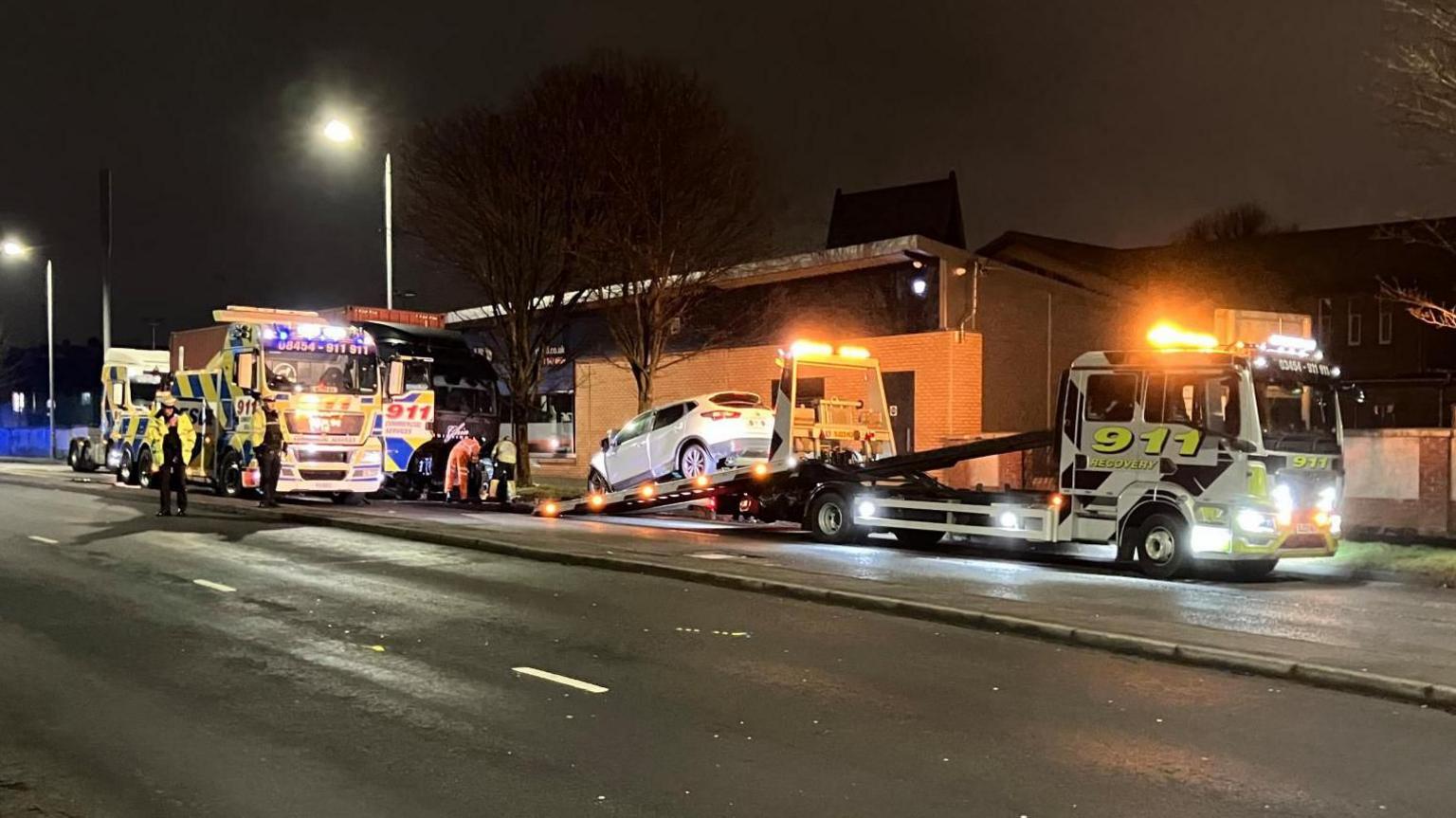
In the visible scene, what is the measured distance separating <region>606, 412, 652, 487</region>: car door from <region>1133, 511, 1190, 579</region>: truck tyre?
9192mm

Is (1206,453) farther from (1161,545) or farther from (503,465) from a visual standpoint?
(503,465)

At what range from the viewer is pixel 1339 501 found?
42.2 feet

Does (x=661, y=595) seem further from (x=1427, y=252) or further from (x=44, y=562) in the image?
(x=1427, y=252)

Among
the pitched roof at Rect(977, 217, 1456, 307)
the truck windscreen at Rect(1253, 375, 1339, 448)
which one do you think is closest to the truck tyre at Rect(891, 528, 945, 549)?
the truck windscreen at Rect(1253, 375, 1339, 448)

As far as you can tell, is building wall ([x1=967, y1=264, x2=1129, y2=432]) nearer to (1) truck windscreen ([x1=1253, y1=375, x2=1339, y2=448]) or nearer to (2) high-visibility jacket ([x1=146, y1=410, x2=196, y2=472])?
(1) truck windscreen ([x1=1253, y1=375, x2=1339, y2=448])

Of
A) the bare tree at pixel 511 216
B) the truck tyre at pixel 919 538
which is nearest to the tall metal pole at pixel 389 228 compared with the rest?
the bare tree at pixel 511 216

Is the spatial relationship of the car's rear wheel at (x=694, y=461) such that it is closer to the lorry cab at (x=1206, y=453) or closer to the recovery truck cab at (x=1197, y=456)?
the recovery truck cab at (x=1197, y=456)

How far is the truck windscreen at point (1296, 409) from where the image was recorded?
483 inches

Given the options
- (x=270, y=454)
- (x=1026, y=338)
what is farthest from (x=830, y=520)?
(x=270, y=454)

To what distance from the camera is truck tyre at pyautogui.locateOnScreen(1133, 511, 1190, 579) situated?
1249cm

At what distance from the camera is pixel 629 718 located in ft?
21.9

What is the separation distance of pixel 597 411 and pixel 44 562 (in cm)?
1811

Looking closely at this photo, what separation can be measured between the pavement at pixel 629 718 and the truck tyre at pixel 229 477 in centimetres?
1125

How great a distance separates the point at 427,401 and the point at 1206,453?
1591 cm
